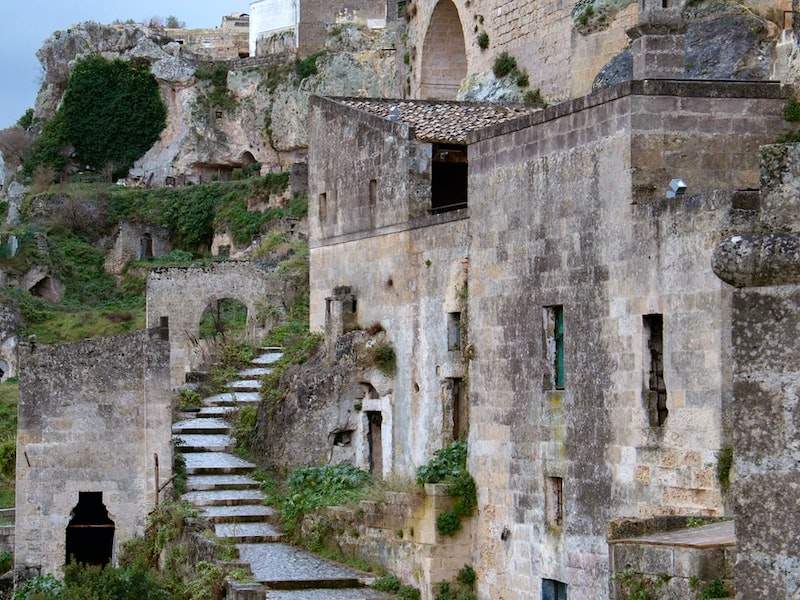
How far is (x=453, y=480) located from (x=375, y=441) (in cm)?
483

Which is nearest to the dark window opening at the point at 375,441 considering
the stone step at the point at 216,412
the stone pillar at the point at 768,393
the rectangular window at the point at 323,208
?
the rectangular window at the point at 323,208

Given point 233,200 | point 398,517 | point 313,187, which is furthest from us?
point 233,200

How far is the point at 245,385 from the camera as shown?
29719mm

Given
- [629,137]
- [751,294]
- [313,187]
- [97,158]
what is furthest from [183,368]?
[97,158]

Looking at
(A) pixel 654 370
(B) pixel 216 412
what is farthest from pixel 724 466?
(B) pixel 216 412

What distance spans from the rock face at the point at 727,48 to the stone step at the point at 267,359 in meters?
9.85

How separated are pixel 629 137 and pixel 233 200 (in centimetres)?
4216

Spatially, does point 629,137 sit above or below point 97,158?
below

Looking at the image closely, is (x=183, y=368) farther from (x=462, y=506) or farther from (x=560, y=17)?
(x=462, y=506)

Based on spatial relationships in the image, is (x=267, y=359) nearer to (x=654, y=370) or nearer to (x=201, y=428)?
(x=201, y=428)

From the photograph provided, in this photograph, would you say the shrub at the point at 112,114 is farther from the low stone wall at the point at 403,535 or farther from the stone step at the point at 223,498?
the low stone wall at the point at 403,535

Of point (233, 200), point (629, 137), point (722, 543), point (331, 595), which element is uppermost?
point (233, 200)

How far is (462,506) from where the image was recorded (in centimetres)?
1950

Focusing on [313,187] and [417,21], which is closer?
[313,187]
